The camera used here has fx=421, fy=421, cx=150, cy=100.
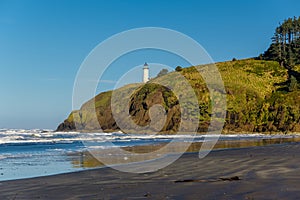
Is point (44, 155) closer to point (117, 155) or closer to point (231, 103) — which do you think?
point (117, 155)

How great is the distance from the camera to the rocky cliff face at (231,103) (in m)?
69.6

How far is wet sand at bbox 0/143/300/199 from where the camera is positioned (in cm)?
899

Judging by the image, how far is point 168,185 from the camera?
10.5 m

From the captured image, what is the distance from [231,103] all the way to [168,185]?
6875cm

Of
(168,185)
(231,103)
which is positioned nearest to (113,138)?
(231,103)

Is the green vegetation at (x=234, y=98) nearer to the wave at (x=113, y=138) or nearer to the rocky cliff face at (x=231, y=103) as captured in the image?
the rocky cliff face at (x=231, y=103)

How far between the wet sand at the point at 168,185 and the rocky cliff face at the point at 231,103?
181ft

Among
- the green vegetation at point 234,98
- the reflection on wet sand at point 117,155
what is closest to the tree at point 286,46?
the green vegetation at point 234,98

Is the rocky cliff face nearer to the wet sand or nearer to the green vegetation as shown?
the green vegetation

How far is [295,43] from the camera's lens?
104 m

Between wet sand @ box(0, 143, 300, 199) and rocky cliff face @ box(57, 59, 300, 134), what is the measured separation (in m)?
55.0

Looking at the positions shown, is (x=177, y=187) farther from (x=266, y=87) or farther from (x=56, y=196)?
(x=266, y=87)

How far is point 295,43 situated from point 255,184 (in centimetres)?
10061

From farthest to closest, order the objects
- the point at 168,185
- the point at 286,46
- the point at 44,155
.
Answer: the point at 286,46 < the point at 44,155 < the point at 168,185
